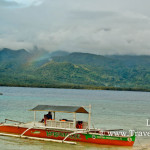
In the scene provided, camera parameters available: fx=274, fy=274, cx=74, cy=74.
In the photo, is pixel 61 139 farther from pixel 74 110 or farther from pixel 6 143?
pixel 6 143

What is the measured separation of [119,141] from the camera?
2538 centimetres

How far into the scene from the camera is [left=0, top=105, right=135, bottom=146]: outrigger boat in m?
25.6

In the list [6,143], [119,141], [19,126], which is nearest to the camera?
[119,141]

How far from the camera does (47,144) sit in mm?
26625

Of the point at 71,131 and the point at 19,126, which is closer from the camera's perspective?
the point at 71,131

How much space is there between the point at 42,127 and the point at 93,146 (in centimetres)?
567

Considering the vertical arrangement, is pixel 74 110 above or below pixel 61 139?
above

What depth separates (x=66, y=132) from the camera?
26.9 metres

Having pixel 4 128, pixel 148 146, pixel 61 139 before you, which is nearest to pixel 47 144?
pixel 61 139

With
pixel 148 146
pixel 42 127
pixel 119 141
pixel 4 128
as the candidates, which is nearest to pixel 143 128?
pixel 148 146

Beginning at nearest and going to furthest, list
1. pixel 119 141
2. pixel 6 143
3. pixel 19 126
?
1. pixel 119 141
2. pixel 6 143
3. pixel 19 126

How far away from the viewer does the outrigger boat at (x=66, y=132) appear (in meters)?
25.6

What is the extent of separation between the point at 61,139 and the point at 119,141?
19.0ft

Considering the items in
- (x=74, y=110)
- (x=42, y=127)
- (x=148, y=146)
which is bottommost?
(x=148, y=146)
